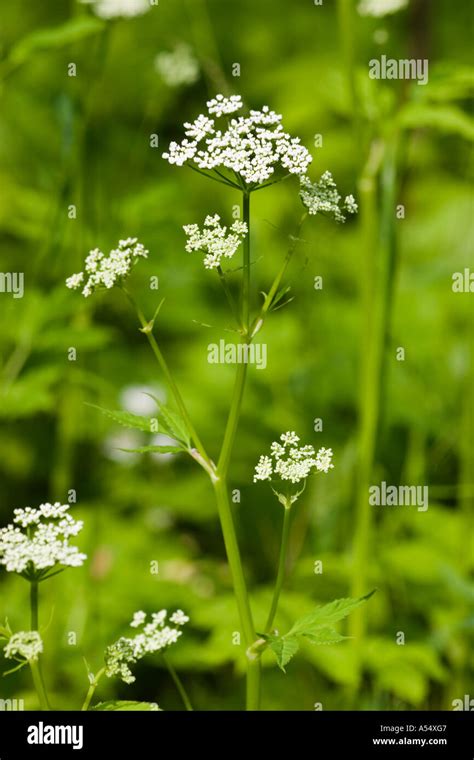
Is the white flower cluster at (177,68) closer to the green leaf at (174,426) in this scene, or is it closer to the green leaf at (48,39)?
the green leaf at (48,39)

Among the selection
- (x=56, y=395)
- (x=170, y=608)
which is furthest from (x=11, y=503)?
(x=170, y=608)

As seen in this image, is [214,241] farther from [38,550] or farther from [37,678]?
[37,678]

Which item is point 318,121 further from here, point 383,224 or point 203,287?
point 383,224

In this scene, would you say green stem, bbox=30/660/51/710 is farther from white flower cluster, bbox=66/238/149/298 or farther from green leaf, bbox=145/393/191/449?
white flower cluster, bbox=66/238/149/298

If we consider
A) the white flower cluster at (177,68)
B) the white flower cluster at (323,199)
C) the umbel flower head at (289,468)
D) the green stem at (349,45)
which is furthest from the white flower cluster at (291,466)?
the white flower cluster at (177,68)

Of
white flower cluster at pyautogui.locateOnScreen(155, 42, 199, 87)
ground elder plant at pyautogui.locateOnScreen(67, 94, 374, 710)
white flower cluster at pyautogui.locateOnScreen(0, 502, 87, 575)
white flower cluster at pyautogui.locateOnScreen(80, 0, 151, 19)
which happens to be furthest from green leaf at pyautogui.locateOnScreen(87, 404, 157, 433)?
white flower cluster at pyautogui.locateOnScreen(155, 42, 199, 87)

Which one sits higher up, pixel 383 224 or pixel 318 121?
pixel 318 121

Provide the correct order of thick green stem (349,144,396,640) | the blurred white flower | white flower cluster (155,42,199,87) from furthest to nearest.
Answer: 1. the blurred white flower
2. white flower cluster (155,42,199,87)
3. thick green stem (349,144,396,640)
